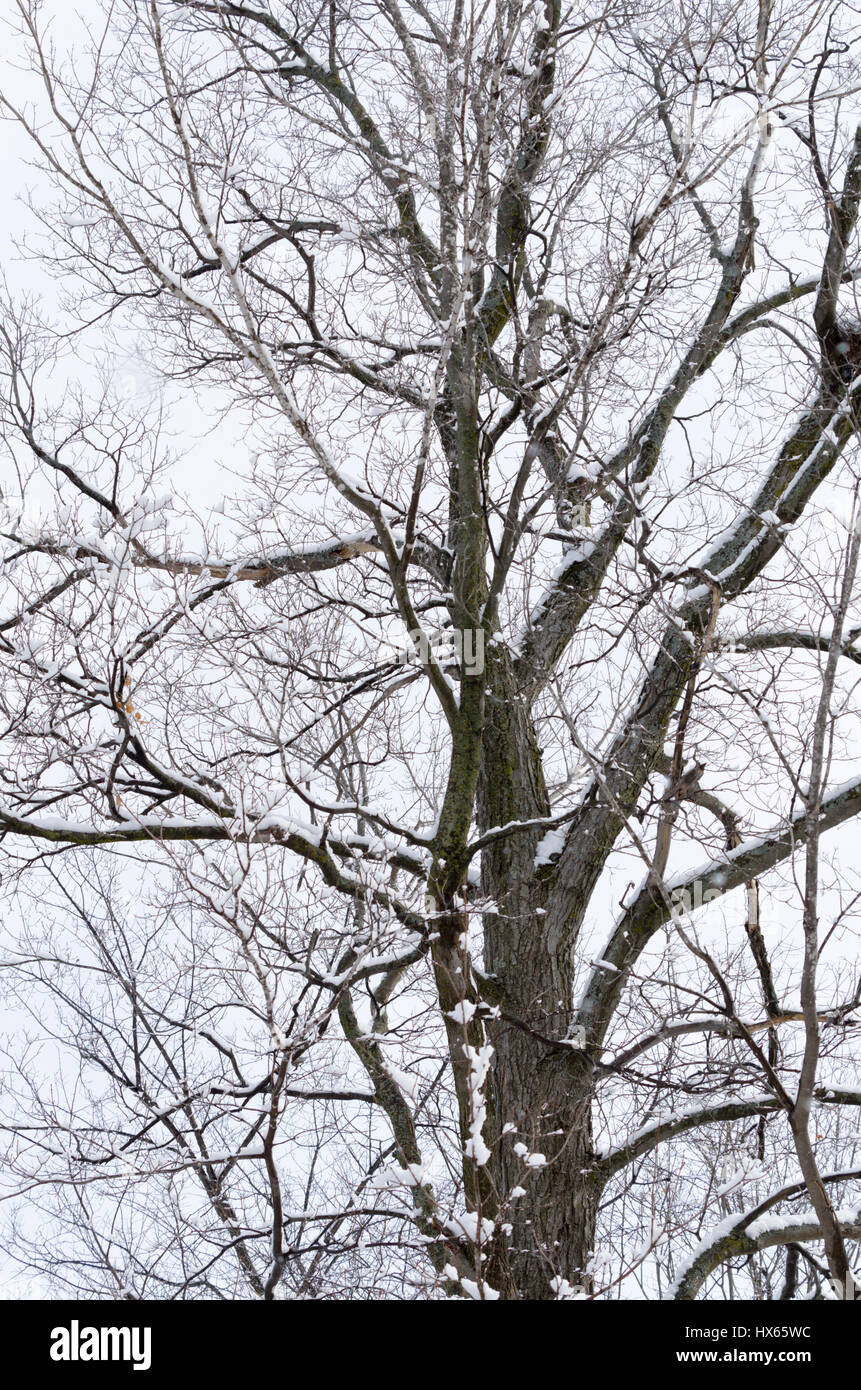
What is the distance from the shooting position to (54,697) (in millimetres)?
5637

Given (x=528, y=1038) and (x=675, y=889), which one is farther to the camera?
(x=528, y=1038)

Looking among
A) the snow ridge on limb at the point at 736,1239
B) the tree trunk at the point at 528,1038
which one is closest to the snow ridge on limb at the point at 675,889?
the tree trunk at the point at 528,1038

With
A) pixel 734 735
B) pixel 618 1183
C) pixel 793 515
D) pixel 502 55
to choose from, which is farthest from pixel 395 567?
pixel 618 1183

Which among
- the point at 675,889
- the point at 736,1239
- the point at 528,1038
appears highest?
the point at 675,889

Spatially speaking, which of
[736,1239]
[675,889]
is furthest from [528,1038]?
[736,1239]

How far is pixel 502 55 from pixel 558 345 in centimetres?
187

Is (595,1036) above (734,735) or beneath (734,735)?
beneath

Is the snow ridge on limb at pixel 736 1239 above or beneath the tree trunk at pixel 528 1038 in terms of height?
beneath

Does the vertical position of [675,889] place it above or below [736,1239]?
above

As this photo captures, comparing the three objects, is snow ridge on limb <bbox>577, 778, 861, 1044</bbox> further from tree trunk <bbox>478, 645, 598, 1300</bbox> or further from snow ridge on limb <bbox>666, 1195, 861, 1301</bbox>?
snow ridge on limb <bbox>666, 1195, 861, 1301</bbox>

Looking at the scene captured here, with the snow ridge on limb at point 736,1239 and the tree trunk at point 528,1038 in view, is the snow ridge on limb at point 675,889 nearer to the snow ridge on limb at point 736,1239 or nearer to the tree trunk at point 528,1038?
the tree trunk at point 528,1038

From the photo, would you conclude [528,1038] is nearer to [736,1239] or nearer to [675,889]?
[675,889]

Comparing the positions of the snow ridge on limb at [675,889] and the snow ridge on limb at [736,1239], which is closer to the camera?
the snow ridge on limb at [736,1239]

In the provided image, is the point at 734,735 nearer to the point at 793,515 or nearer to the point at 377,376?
the point at 793,515
